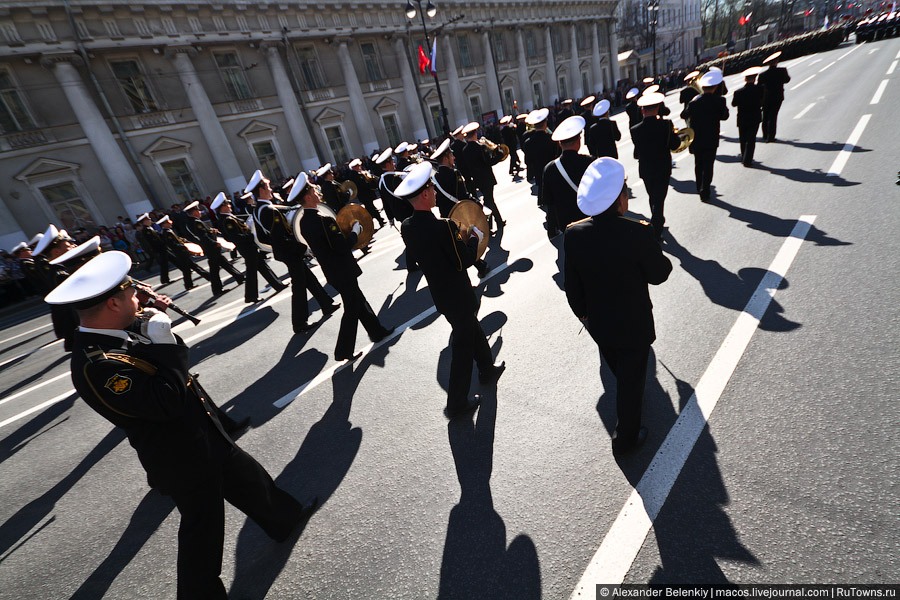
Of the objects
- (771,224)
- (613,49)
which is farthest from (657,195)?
(613,49)

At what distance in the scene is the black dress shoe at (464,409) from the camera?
12.8 ft

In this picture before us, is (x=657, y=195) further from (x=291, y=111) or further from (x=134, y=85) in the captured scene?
(x=134, y=85)

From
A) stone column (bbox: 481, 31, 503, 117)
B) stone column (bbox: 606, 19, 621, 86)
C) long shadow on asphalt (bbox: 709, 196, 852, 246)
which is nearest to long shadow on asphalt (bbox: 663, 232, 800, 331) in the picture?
long shadow on asphalt (bbox: 709, 196, 852, 246)

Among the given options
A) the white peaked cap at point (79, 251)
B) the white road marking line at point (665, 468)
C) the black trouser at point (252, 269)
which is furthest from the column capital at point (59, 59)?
the white road marking line at point (665, 468)

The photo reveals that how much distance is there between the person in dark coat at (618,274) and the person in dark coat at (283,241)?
4961mm

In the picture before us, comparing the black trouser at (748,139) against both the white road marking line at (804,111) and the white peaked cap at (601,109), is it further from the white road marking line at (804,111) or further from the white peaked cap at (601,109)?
the white road marking line at (804,111)

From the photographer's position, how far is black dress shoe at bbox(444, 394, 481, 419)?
12.8 ft

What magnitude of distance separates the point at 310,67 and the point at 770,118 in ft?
95.0

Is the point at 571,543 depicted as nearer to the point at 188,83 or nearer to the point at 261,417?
the point at 261,417

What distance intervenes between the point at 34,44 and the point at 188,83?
249 inches

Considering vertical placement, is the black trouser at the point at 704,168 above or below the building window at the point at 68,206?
below

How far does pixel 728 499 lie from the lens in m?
2.54

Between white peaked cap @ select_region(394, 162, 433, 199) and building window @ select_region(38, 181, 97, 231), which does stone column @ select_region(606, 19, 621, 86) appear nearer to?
building window @ select_region(38, 181, 97, 231)

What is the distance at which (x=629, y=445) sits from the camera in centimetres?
299
